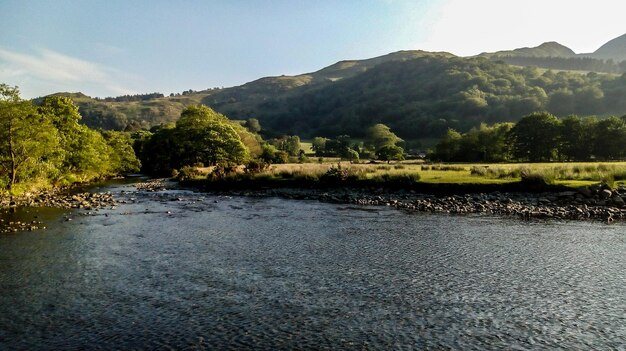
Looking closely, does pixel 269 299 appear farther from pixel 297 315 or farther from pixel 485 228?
pixel 485 228

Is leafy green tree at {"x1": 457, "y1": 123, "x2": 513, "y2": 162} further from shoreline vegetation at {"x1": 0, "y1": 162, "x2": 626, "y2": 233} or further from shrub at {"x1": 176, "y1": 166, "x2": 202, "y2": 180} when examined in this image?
shrub at {"x1": 176, "y1": 166, "x2": 202, "y2": 180}

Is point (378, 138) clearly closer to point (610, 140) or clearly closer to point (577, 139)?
point (577, 139)

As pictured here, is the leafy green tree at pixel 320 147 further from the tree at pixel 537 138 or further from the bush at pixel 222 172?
the bush at pixel 222 172

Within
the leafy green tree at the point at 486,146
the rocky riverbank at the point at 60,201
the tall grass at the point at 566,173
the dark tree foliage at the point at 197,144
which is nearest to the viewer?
the rocky riverbank at the point at 60,201

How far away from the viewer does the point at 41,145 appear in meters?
49.2

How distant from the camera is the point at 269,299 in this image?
16766mm

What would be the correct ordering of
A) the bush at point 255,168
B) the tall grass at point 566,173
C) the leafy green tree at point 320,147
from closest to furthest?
1. the tall grass at point 566,173
2. the bush at point 255,168
3. the leafy green tree at point 320,147

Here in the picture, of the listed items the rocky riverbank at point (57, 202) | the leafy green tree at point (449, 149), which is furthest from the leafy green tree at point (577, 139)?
the rocky riverbank at point (57, 202)

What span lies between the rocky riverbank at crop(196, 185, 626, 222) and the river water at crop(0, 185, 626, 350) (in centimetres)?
439

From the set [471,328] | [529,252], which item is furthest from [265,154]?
[471,328]

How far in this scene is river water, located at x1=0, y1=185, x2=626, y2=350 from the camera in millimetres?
13438

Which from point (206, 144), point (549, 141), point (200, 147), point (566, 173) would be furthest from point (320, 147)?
point (566, 173)

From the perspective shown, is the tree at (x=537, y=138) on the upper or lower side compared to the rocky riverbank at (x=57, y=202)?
upper

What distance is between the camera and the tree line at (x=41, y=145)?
4644 cm
